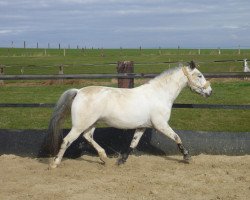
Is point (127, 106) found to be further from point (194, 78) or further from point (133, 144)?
point (194, 78)

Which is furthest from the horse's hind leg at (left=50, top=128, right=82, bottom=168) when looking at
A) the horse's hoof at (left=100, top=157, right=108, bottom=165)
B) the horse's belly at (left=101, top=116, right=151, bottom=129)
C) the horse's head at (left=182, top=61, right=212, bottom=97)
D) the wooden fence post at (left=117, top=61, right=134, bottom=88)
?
the horse's head at (left=182, top=61, right=212, bottom=97)

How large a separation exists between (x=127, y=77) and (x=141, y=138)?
3.31ft

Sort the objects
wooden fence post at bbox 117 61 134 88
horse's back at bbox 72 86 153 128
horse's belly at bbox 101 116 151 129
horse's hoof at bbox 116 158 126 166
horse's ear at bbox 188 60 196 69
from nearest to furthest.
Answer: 1. horse's back at bbox 72 86 153 128
2. horse's belly at bbox 101 116 151 129
3. horse's hoof at bbox 116 158 126 166
4. horse's ear at bbox 188 60 196 69
5. wooden fence post at bbox 117 61 134 88

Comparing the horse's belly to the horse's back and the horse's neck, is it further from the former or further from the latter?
the horse's neck

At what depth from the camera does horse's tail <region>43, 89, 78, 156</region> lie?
20.9 ft

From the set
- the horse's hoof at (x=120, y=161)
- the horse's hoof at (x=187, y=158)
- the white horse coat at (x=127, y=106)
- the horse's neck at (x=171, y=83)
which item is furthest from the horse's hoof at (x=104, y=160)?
the horse's neck at (x=171, y=83)

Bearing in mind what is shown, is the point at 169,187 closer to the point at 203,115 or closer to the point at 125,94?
the point at 125,94

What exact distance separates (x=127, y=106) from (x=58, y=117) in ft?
3.27

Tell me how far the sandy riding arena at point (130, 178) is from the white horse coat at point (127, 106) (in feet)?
1.13

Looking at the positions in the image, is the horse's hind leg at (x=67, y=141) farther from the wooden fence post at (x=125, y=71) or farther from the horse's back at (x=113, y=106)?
the wooden fence post at (x=125, y=71)

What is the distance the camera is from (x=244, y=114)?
440 inches

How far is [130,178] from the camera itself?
5770 millimetres

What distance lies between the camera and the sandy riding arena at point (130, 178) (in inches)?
198

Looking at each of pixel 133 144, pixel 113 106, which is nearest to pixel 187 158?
Answer: pixel 133 144
